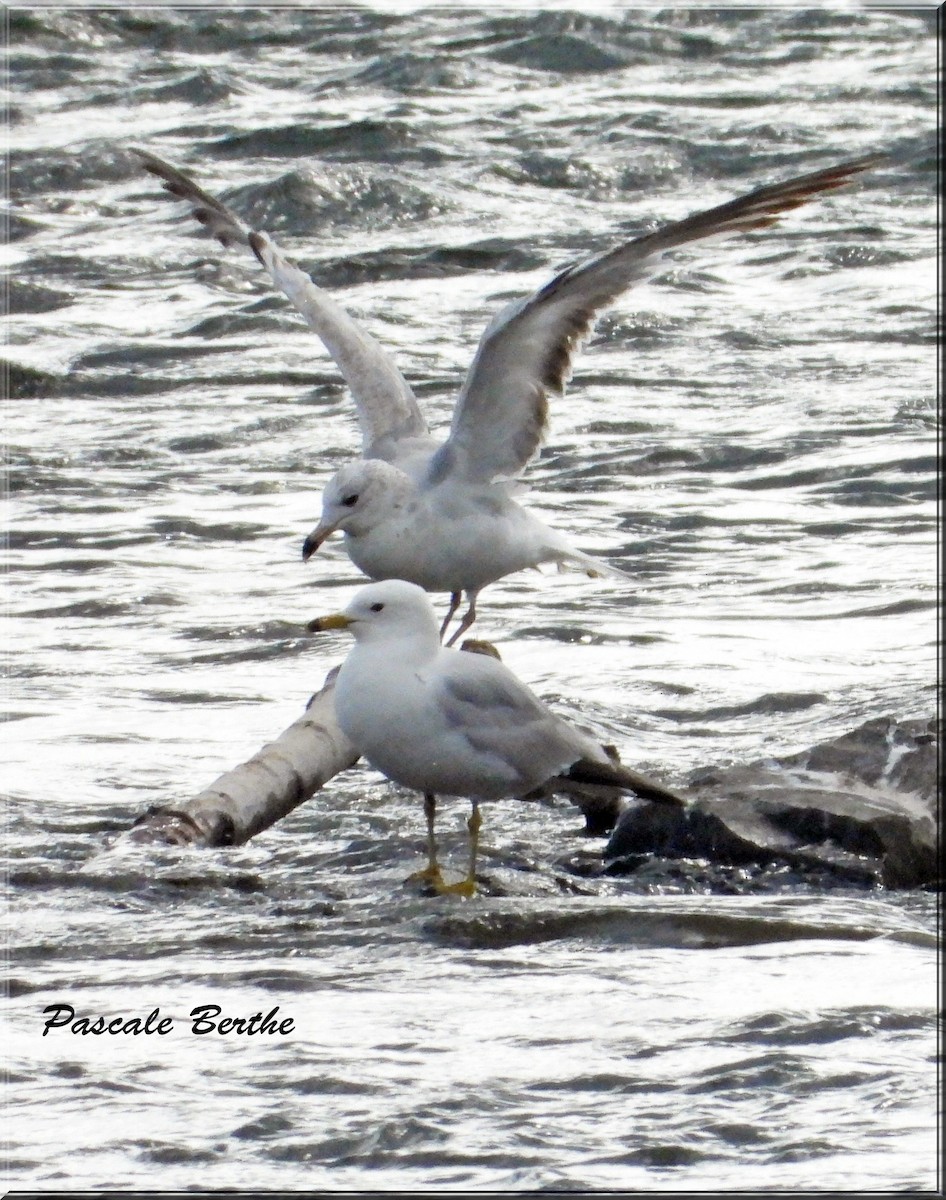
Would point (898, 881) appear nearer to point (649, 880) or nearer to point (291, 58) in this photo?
point (649, 880)

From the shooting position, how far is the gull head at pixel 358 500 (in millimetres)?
7438

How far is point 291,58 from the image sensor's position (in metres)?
18.4

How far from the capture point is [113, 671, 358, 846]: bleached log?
220 inches

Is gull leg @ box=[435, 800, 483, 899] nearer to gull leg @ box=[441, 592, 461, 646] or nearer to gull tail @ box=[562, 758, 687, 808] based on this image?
gull tail @ box=[562, 758, 687, 808]

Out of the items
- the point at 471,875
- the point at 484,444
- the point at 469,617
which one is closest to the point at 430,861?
the point at 471,875

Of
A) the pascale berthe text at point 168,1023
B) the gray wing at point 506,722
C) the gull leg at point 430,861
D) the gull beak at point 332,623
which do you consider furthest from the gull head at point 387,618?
the pascale berthe text at point 168,1023

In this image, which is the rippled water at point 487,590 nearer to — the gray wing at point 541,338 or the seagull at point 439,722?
the seagull at point 439,722

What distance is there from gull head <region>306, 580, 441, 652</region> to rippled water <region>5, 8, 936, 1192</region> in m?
0.63

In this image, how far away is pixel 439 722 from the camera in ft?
18.2

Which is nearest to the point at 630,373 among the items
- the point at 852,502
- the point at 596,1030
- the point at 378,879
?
the point at 852,502

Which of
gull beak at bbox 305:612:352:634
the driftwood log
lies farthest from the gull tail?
gull beak at bbox 305:612:352:634

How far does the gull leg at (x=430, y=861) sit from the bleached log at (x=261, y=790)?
39 cm

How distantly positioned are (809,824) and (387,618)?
117cm

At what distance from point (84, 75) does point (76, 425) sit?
23.2 feet
